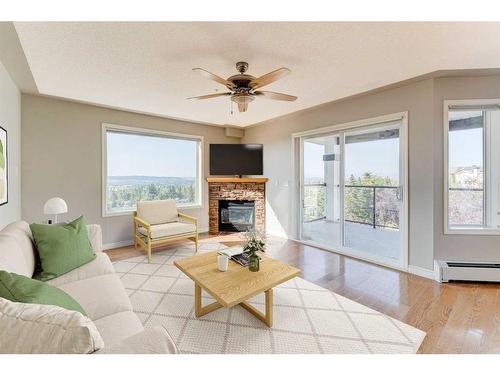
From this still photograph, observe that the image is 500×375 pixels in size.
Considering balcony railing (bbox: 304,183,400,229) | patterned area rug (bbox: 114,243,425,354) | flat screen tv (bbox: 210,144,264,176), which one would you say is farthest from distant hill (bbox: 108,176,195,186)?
balcony railing (bbox: 304,183,400,229)

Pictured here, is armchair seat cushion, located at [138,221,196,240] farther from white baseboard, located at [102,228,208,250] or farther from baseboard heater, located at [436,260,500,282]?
baseboard heater, located at [436,260,500,282]

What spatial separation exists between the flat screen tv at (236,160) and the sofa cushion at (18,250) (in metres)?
3.24

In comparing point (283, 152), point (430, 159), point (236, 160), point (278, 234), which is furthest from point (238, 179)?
point (430, 159)

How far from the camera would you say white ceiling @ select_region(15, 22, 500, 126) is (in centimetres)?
172

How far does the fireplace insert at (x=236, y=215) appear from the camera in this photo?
495cm

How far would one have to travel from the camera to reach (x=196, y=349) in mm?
1558

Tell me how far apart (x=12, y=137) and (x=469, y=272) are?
18.1 ft

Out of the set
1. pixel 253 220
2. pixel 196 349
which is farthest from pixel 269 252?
pixel 196 349

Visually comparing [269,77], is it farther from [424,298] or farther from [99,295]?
[424,298]

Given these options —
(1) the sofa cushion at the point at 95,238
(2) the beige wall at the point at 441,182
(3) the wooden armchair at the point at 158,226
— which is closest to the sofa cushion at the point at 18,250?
(1) the sofa cushion at the point at 95,238

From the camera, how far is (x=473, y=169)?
2.76 m

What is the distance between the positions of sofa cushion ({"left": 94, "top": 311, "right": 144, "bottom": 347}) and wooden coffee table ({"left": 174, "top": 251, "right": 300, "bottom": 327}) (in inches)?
20.0

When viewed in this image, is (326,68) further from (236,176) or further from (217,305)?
(236,176)
